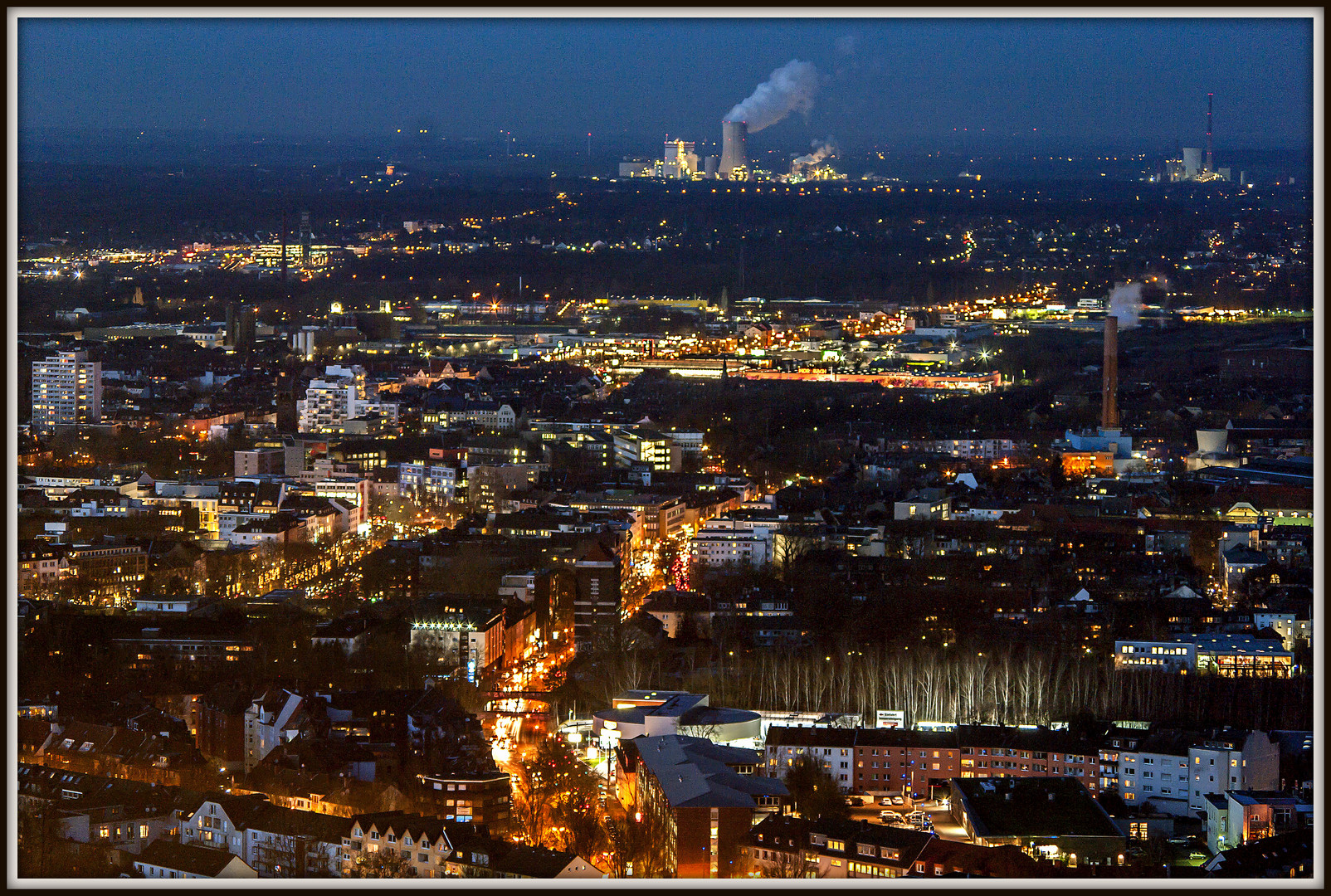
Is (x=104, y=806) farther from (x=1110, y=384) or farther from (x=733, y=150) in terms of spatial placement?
(x=733, y=150)

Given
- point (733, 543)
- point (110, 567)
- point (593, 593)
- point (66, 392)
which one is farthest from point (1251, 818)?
point (66, 392)

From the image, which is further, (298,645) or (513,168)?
(513,168)

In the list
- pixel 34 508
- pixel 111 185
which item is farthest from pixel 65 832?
pixel 111 185

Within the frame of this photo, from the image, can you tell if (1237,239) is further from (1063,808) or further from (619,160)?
(1063,808)

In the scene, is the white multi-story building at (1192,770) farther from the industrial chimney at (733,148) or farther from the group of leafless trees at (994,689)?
the industrial chimney at (733,148)

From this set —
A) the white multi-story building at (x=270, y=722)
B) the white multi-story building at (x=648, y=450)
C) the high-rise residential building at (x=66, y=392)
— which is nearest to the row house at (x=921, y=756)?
the white multi-story building at (x=270, y=722)

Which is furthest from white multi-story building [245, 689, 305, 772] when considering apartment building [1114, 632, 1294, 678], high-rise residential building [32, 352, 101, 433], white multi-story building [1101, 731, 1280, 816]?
high-rise residential building [32, 352, 101, 433]
